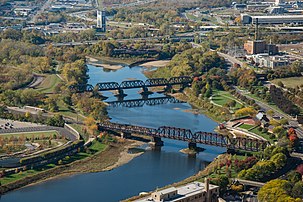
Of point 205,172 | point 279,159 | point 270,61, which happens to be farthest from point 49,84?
point 279,159

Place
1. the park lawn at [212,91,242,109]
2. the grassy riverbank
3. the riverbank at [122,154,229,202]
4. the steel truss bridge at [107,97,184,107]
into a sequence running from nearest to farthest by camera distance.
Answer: the riverbank at [122,154,229,202] < the grassy riverbank < the park lawn at [212,91,242,109] < the steel truss bridge at [107,97,184,107]

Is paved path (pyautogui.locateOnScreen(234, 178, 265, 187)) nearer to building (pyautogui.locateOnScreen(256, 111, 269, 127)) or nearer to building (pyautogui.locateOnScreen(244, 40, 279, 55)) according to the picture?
building (pyautogui.locateOnScreen(256, 111, 269, 127))

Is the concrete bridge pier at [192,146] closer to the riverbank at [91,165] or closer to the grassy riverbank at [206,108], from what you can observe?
the riverbank at [91,165]

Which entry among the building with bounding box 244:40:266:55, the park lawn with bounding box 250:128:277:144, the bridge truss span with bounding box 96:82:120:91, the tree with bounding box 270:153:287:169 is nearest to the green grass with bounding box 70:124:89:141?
the park lawn with bounding box 250:128:277:144

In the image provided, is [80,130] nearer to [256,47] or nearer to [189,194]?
[189,194]

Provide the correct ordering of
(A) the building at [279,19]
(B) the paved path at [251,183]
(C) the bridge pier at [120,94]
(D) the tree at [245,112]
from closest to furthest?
(B) the paved path at [251,183] → (D) the tree at [245,112] → (C) the bridge pier at [120,94] → (A) the building at [279,19]

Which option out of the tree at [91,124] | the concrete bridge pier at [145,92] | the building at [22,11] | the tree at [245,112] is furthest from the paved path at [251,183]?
the building at [22,11]

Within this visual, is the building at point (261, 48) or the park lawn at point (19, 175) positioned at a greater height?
the building at point (261, 48)
